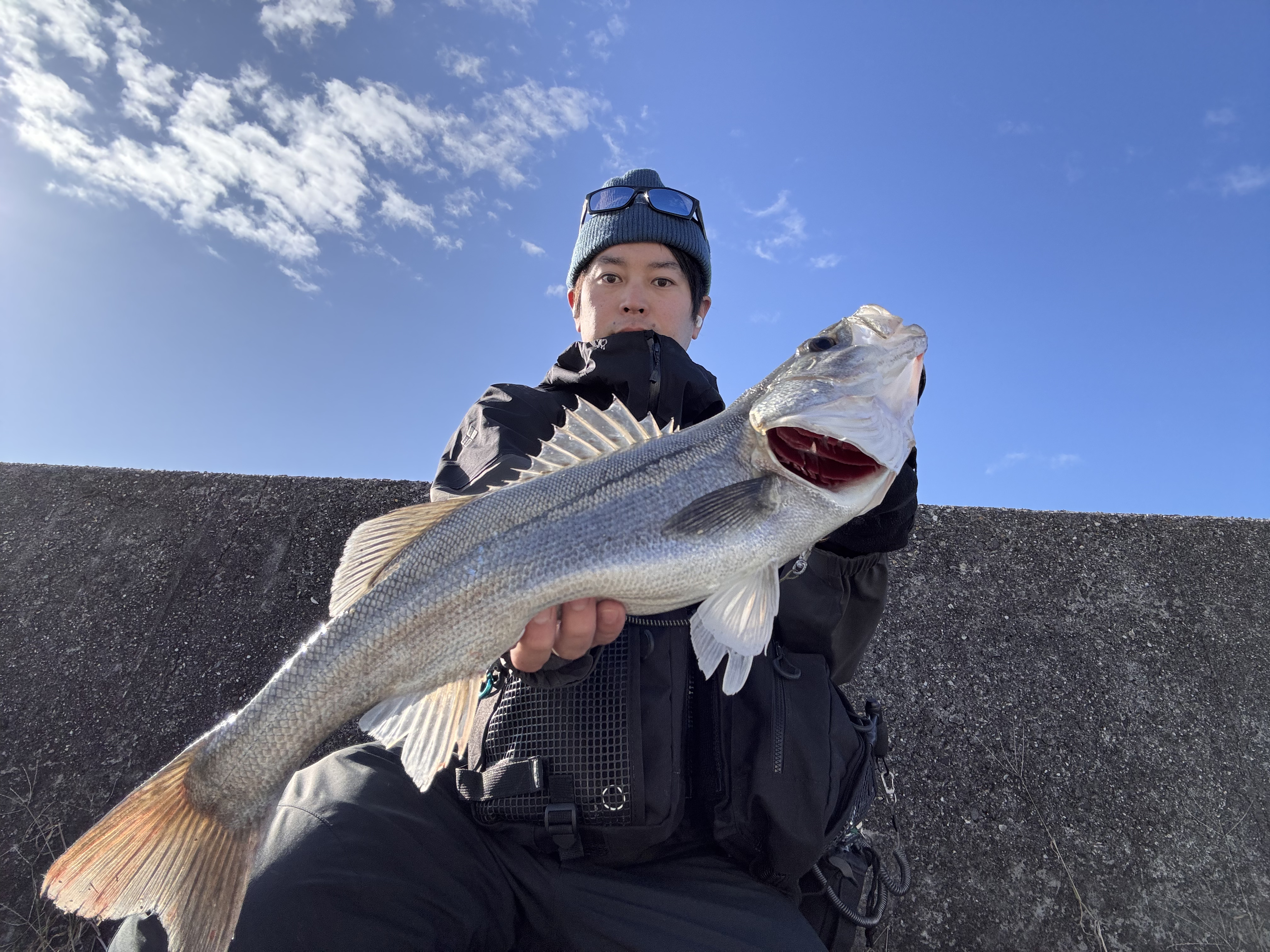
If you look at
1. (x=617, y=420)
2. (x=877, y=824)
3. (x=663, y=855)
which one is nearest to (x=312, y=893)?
(x=663, y=855)

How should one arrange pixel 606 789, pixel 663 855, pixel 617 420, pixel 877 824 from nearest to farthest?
pixel 606 789
pixel 663 855
pixel 617 420
pixel 877 824

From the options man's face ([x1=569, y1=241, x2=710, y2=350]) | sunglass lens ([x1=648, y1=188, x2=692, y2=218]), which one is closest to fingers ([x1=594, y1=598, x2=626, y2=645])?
man's face ([x1=569, y1=241, x2=710, y2=350])

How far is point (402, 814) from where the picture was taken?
2256 millimetres

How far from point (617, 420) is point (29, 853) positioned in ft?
11.3

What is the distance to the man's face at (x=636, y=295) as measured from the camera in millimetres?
3502

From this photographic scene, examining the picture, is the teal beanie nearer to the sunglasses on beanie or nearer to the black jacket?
the sunglasses on beanie

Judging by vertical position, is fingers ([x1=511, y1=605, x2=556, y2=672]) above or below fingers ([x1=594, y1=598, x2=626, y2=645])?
below

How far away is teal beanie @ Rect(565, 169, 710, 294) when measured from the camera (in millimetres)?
3852

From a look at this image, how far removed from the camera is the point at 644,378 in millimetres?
3129

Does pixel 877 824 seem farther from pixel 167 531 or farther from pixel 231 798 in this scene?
pixel 167 531

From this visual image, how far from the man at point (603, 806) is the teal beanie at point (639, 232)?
1.81 meters

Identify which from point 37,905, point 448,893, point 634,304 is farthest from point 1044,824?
point 37,905

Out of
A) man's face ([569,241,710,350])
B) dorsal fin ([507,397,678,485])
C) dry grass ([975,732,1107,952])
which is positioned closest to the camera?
dorsal fin ([507,397,678,485])

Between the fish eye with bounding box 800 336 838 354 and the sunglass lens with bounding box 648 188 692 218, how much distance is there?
1.90 m
